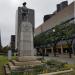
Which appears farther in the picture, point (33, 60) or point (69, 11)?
point (69, 11)

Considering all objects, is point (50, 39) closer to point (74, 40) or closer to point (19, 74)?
point (74, 40)

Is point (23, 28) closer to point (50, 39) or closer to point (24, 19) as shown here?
point (24, 19)

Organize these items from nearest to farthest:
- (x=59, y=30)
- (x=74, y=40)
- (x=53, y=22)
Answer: (x=59, y=30), (x=74, y=40), (x=53, y=22)

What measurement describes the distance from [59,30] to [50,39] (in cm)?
1052

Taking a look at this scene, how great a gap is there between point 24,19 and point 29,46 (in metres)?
3.09

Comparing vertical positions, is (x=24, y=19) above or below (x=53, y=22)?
below

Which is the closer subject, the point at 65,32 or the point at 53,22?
the point at 65,32

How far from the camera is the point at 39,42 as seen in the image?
266ft

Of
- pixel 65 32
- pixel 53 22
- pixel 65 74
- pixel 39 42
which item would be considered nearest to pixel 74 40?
pixel 65 32

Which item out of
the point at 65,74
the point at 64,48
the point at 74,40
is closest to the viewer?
the point at 65,74

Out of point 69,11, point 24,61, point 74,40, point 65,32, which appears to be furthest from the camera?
point 69,11

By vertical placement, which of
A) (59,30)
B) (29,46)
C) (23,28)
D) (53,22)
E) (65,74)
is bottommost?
(65,74)

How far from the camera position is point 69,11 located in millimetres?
72000

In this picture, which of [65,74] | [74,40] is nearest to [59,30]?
[74,40]
